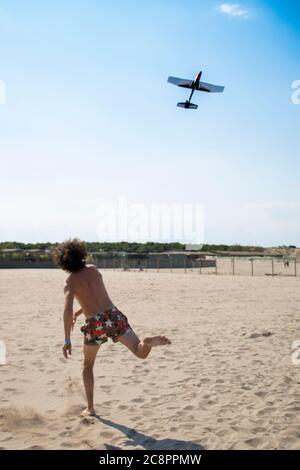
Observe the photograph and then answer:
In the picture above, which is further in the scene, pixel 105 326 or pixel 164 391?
pixel 164 391

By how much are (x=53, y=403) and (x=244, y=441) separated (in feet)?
6.65

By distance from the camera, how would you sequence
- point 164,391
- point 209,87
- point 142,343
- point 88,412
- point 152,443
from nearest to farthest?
point 152,443, point 142,343, point 88,412, point 164,391, point 209,87

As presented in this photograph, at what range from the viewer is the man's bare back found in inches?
156

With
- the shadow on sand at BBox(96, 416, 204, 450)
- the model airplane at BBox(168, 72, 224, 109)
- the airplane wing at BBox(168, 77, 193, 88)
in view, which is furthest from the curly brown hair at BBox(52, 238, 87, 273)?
the airplane wing at BBox(168, 77, 193, 88)

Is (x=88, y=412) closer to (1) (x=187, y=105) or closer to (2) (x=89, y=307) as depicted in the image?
(2) (x=89, y=307)

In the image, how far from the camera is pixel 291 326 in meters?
8.88

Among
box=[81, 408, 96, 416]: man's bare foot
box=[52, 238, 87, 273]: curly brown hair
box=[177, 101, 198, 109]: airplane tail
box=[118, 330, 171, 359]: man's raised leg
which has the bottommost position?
box=[81, 408, 96, 416]: man's bare foot

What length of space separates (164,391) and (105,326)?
146 centimetres

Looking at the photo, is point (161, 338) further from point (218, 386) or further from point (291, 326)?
point (291, 326)

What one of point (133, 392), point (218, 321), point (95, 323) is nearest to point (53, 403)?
point (133, 392)

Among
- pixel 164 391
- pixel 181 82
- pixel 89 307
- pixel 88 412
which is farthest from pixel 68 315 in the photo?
pixel 181 82

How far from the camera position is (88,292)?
3.98 metres

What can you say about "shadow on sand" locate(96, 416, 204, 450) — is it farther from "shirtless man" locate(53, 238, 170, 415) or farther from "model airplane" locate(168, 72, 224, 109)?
"model airplane" locate(168, 72, 224, 109)
